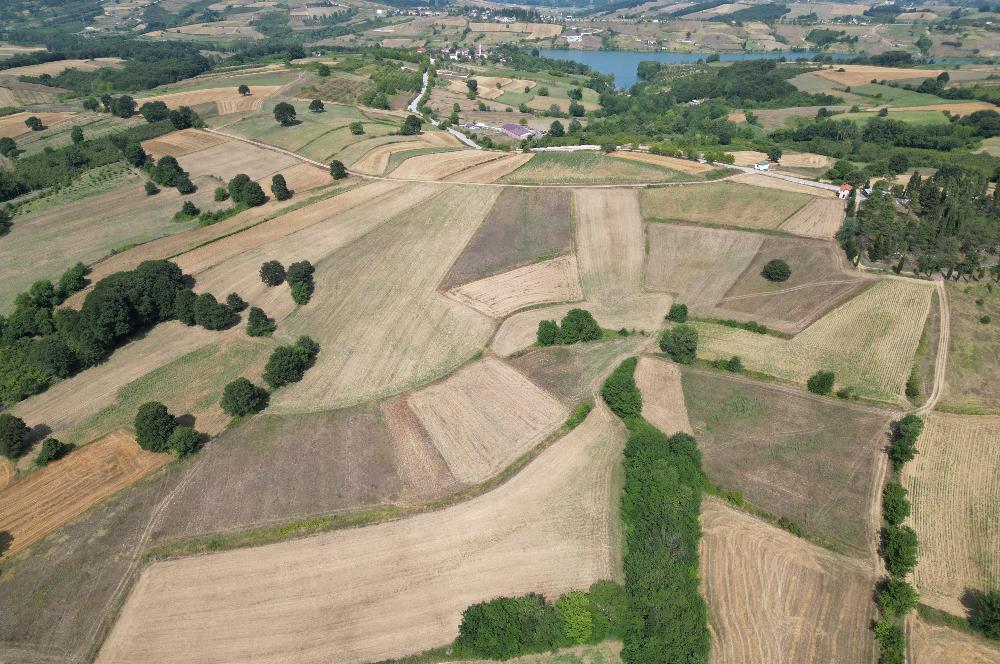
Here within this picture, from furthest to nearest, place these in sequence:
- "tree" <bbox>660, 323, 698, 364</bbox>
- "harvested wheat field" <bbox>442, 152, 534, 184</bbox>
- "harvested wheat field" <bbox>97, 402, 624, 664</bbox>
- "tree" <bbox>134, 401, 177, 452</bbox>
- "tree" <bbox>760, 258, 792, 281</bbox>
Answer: "harvested wheat field" <bbox>442, 152, 534, 184</bbox> < "tree" <bbox>760, 258, 792, 281</bbox> < "tree" <bbox>660, 323, 698, 364</bbox> < "tree" <bbox>134, 401, 177, 452</bbox> < "harvested wheat field" <bbox>97, 402, 624, 664</bbox>

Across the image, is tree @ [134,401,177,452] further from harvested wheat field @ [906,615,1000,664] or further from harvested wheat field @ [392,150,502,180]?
harvested wheat field @ [392,150,502,180]

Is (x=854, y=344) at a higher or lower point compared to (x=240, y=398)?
lower

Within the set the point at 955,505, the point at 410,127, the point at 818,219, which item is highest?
the point at 410,127

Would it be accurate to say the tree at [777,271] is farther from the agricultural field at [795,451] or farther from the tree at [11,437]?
the tree at [11,437]

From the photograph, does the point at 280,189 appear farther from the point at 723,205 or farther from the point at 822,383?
the point at 822,383

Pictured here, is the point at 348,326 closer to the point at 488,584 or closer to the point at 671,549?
the point at 488,584

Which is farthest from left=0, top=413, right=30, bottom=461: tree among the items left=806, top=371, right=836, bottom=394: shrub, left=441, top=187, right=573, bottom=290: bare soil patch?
left=806, top=371, right=836, bottom=394: shrub

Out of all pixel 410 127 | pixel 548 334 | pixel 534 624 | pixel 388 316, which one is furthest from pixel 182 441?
pixel 410 127
